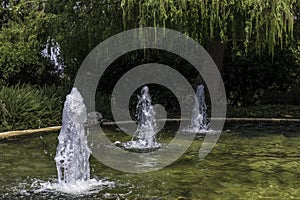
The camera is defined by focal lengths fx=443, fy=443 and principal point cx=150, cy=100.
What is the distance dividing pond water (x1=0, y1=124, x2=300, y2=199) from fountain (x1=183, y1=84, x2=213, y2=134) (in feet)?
5.62

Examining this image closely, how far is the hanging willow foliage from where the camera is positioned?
9.09 m

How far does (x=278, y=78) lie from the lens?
14133mm

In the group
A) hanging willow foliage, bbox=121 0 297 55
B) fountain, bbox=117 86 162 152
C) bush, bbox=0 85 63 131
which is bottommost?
fountain, bbox=117 86 162 152

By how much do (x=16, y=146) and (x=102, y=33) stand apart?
13.0ft

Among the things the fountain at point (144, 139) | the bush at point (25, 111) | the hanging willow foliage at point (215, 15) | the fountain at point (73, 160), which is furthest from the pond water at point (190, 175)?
the hanging willow foliage at point (215, 15)

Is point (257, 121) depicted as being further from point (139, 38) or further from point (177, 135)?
point (139, 38)

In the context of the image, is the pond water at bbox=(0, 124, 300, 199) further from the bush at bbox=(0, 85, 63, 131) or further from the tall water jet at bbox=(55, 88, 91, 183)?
the bush at bbox=(0, 85, 63, 131)

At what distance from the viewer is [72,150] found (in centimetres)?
553

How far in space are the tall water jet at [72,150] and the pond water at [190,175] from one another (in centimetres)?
18

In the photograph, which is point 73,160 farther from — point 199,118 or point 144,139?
point 199,118

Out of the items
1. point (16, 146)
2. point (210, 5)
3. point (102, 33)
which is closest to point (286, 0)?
point (210, 5)

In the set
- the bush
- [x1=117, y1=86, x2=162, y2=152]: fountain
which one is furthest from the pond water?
the bush

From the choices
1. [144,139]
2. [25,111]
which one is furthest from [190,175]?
[25,111]

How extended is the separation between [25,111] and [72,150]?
4263 millimetres
